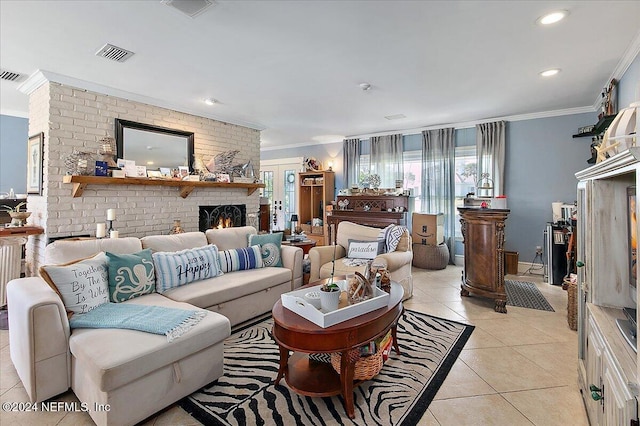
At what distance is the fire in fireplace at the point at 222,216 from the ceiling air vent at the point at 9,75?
2528 mm

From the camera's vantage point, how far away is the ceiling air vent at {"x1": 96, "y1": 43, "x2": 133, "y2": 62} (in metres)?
2.75

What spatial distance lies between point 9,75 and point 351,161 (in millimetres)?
5390

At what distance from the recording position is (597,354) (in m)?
1.46

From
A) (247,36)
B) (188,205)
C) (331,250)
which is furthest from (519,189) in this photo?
(188,205)

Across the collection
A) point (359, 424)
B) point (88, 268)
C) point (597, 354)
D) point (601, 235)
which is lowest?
point (359, 424)

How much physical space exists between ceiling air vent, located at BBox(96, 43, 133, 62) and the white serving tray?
8.82ft

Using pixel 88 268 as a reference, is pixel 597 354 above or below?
below

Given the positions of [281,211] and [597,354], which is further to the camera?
[281,211]

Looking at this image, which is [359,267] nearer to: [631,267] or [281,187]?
[631,267]

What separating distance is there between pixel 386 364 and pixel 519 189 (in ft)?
14.0

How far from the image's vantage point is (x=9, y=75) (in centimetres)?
342

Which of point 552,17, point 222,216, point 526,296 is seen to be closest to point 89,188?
point 222,216

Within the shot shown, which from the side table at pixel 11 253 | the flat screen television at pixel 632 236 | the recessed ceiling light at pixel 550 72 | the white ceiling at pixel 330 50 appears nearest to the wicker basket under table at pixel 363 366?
the flat screen television at pixel 632 236

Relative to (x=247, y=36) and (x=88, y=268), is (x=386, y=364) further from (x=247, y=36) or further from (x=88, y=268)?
(x=247, y=36)
